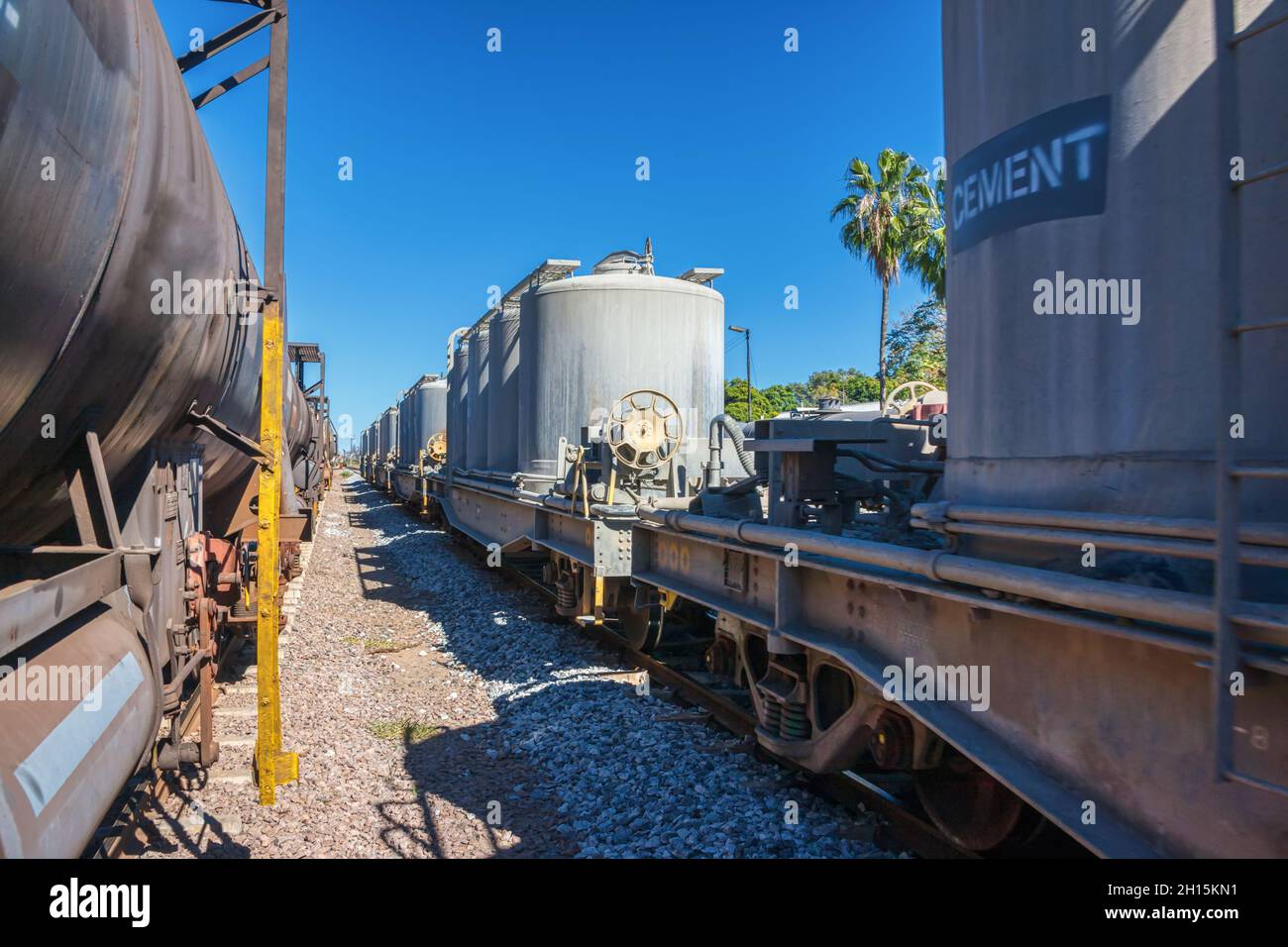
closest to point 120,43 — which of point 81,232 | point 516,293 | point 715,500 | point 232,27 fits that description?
point 81,232

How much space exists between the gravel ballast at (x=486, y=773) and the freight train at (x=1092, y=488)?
2.00 ft

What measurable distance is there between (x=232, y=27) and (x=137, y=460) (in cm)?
307

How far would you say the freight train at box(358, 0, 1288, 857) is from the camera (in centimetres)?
219

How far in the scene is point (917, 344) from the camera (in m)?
36.9

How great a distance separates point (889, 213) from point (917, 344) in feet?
36.5

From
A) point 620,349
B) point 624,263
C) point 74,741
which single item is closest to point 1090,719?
point 74,741

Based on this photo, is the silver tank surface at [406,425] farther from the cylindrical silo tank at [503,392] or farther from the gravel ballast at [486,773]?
the gravel ballast at [486,773]

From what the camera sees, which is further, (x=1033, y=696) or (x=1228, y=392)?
(x=1033, y=696)

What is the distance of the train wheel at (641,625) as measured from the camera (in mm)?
8117

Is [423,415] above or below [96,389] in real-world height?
above

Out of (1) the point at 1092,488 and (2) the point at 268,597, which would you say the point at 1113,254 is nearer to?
(1) the point at 1092,488

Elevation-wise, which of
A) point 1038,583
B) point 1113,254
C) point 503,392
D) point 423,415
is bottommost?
point 1038,583

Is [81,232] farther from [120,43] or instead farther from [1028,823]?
[1028,823]
